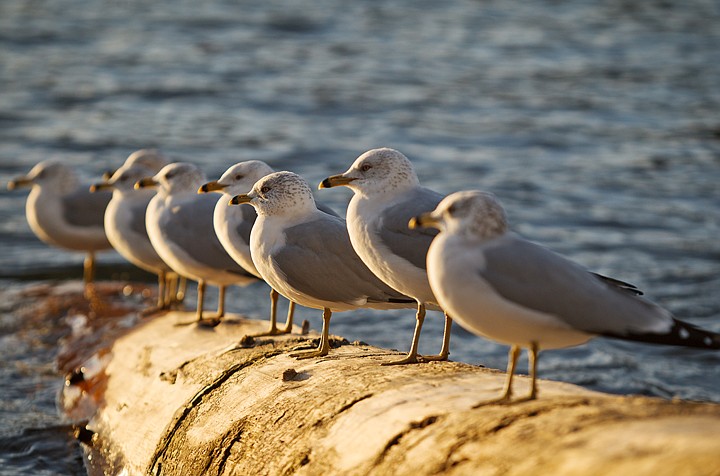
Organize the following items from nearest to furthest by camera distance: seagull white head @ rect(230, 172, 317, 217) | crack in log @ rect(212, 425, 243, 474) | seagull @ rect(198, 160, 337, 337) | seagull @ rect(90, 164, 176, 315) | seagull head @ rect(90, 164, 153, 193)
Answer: crack in log @ rect(212, 425, 243, 474) → seagull white head @ rect(230, 172, 317, 217) → seagull @ rect(198, 160, 337, 337) → seagull @ rect(90, 164, 176, 315) → seagull head @ rect(90, 164, 153, 193)

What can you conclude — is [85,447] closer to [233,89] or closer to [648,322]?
[648,322]

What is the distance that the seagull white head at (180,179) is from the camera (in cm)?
767

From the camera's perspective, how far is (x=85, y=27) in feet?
77.3

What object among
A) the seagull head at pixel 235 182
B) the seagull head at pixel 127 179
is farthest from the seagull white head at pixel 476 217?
the seagull head at pixel 127 179

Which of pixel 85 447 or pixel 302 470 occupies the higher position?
pixel 302 470

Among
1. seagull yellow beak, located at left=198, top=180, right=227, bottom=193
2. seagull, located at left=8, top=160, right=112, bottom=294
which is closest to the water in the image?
seagull, located at left=8, top=160, right=112, bottom=294

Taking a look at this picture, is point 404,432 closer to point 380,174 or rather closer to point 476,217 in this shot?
point 476,217

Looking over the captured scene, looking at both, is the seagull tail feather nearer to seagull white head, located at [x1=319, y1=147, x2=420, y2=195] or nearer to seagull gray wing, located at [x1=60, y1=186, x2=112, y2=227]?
seagull white head, located at [x1=319, y1=147, x2=420, y2=195]

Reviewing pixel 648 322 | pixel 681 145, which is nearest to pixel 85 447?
pixel 648 322

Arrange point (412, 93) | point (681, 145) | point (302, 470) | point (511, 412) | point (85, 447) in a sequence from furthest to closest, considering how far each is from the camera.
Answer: point (412, 93), point (681, 145), point (85, 447), point (302, 470), point (511, 412)

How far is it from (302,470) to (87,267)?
5.69 meters

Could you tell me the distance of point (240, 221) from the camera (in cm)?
660

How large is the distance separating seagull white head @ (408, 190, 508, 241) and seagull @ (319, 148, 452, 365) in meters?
0.95

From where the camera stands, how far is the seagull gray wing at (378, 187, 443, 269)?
17.3 ft
